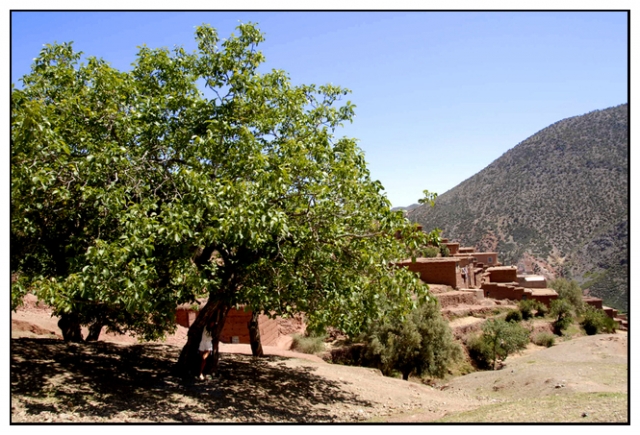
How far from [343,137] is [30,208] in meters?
5.54

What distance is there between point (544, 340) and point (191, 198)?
27905 millimetres

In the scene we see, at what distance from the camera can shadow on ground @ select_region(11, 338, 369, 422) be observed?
26.4ft

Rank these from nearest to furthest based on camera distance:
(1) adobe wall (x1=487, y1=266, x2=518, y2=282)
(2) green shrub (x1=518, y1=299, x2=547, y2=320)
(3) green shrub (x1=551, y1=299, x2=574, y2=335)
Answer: (3) green shrub (x1=551, y1=299, x2=574, y2=335) < (2) green shrub (x1=518, y1=299, x2=547, y2=320) < (1) adobe wall (x1=487, y1=266, x2=518, y2=282)

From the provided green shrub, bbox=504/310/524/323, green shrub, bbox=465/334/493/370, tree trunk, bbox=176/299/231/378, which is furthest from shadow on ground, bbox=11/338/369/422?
green shrub, bbox=504/310/524/323

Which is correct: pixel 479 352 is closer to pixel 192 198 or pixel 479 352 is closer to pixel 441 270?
pixel 441 270

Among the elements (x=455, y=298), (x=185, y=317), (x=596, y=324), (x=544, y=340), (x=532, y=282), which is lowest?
(x=544, y=340)

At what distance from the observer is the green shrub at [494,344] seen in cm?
2595

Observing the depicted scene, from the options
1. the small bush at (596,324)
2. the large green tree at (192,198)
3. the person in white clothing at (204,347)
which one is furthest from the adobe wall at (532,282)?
the person in white clothing at (204,347)

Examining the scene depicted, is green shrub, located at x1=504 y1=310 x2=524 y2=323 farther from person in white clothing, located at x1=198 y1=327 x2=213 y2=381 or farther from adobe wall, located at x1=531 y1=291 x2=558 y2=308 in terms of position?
person in white clothing, located at x1=198 y1=327 x2=213 y2=381

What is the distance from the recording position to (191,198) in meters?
7.81

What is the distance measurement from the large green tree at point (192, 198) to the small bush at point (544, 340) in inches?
929

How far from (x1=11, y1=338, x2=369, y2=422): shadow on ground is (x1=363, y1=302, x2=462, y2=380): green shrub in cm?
919

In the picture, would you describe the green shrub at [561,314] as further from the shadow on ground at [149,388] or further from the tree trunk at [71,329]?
the tree trunk at [71,329]

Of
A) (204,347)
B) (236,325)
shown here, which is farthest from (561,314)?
(204,347)
